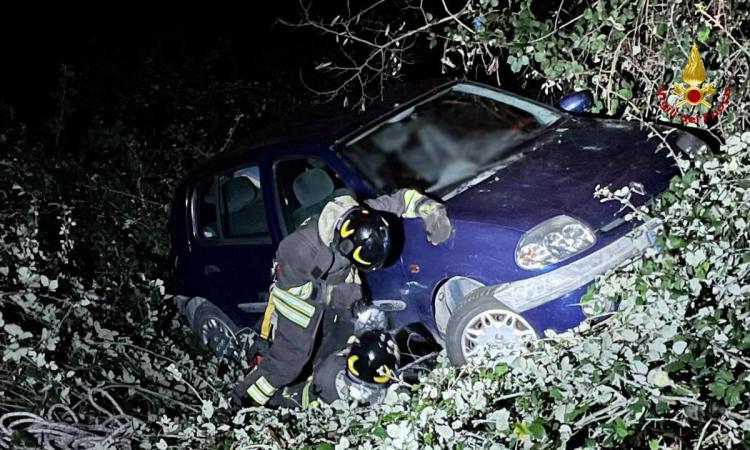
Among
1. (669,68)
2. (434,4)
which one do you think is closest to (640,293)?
(669,68)

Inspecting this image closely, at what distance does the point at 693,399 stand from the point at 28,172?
651cm

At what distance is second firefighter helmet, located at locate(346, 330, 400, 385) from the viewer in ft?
15.8

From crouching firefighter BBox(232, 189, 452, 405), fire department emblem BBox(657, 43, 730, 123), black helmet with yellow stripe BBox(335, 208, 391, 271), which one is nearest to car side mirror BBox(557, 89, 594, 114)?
fire department emblem BBox(657, 43, 730, 123)

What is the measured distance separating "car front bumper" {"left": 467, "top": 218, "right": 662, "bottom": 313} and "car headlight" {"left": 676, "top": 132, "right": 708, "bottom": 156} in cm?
83

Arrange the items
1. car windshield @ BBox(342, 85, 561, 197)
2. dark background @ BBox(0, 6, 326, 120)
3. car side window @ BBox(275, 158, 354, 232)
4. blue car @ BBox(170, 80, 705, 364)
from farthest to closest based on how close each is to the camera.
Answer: dark background @ BBox(0, 6, 326, 120) < car side window @ BBox(275, 158, 354, 232) < car windshield @ BBox(342, 85, 561, 197) < blue car @ BBox(170, 80, 705, 364)

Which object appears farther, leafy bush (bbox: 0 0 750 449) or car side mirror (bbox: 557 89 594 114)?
car side mirror (bbox: 557 89 594 114)

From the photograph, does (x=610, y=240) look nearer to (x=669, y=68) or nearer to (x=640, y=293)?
(x=640, y=293)

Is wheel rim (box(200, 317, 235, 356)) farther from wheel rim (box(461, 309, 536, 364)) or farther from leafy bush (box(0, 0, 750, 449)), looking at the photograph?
wheel rim (box(461, 309, 536, 364))

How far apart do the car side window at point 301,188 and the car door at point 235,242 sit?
18 cm

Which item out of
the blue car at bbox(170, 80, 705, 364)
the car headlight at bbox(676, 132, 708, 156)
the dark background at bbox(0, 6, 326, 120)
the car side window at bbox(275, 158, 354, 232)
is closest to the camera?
the blue car at bbox(170, 80, 705, 364)

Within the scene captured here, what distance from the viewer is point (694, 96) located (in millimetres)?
5797

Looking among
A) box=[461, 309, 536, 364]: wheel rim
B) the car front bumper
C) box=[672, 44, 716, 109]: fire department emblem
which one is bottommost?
box=[461, 309, 536, 364]: wheel rim

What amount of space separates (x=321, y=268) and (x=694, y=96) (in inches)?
111

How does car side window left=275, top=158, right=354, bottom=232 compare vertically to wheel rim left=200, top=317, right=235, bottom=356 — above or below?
above
